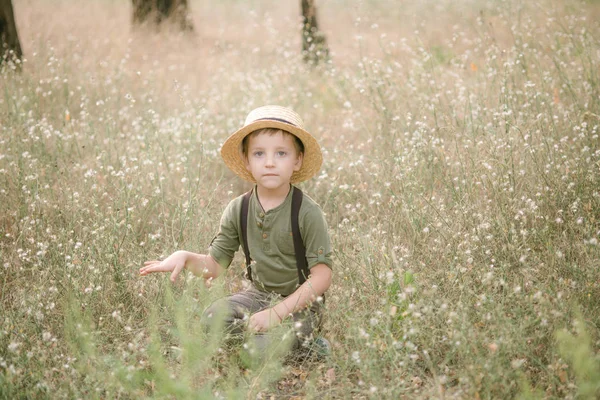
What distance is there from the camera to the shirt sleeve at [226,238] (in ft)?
11.5

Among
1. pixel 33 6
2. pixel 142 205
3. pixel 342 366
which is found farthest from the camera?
pixel 33 6

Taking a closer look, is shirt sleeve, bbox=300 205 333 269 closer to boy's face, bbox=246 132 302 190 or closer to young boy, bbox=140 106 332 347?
young boy, bbox=140 106 332 347

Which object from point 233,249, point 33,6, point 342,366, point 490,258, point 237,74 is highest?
A: point 33,6

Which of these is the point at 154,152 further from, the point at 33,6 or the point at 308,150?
the point at 33,6

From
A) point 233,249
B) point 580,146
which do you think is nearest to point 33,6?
point 233,249

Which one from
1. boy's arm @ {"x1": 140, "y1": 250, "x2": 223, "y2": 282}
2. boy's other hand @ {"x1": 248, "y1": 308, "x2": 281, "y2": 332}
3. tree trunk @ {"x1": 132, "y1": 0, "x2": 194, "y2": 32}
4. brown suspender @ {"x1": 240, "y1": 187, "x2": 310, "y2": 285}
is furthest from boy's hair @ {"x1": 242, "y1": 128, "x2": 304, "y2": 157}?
tree trunk @ {"x1": 132, "y1": 0, "x2": 194, "y2": 32}

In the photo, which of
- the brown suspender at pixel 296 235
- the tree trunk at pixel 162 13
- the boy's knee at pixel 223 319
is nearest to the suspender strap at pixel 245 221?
the brown suspender at pixel 296 235

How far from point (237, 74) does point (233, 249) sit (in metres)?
4.01

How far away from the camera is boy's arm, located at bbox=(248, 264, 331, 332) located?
3.16 m

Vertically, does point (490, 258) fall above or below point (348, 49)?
below

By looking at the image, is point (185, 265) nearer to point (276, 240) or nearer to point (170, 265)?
point (170, 265)

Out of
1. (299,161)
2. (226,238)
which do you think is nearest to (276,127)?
(299,161)

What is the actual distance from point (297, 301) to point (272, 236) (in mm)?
429

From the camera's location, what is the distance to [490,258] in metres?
3.67
